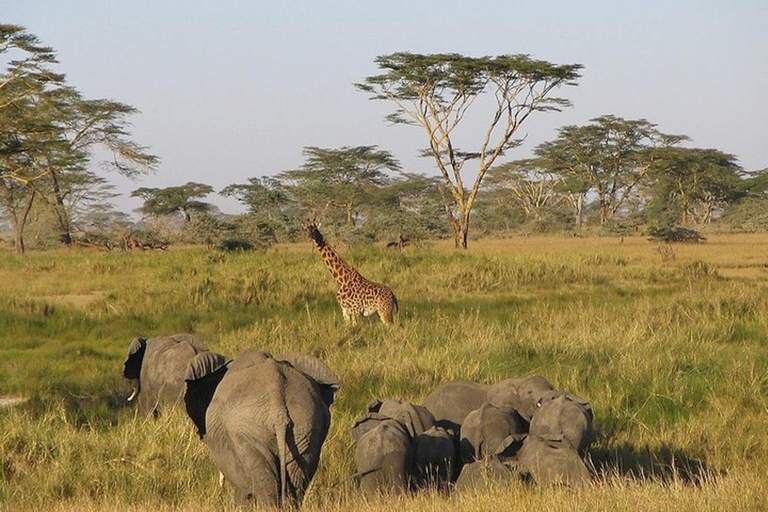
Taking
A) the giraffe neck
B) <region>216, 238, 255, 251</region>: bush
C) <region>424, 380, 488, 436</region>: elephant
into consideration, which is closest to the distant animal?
<region>216, 238, 255, 251</region>: bush

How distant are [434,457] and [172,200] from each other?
37325mm

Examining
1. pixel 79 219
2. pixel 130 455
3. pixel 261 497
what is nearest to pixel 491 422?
pixel 261 497

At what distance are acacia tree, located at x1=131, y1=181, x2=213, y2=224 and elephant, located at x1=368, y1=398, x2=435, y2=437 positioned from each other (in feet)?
119

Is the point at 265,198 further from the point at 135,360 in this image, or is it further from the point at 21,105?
the point at 135,360

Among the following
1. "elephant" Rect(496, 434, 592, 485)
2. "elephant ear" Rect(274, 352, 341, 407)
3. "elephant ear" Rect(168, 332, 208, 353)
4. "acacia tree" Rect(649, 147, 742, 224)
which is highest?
"acacia tree" Rect(649, 147, 742, 224)

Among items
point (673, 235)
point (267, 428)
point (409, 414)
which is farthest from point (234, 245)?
point (267, 428)

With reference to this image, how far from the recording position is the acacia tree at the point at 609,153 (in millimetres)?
42688

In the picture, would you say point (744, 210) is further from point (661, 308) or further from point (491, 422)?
point (491, 422)

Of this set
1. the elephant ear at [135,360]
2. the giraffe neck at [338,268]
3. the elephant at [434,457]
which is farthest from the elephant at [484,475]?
the giraffe neck at [338,268]

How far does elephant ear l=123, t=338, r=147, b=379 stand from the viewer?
688cm

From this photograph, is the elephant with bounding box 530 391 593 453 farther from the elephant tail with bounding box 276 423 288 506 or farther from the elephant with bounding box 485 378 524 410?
the elephant tail with bounding box 276 423 288 506

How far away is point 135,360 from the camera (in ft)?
22.7

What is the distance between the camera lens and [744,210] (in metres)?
41.9

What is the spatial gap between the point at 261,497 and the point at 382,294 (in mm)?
7703
